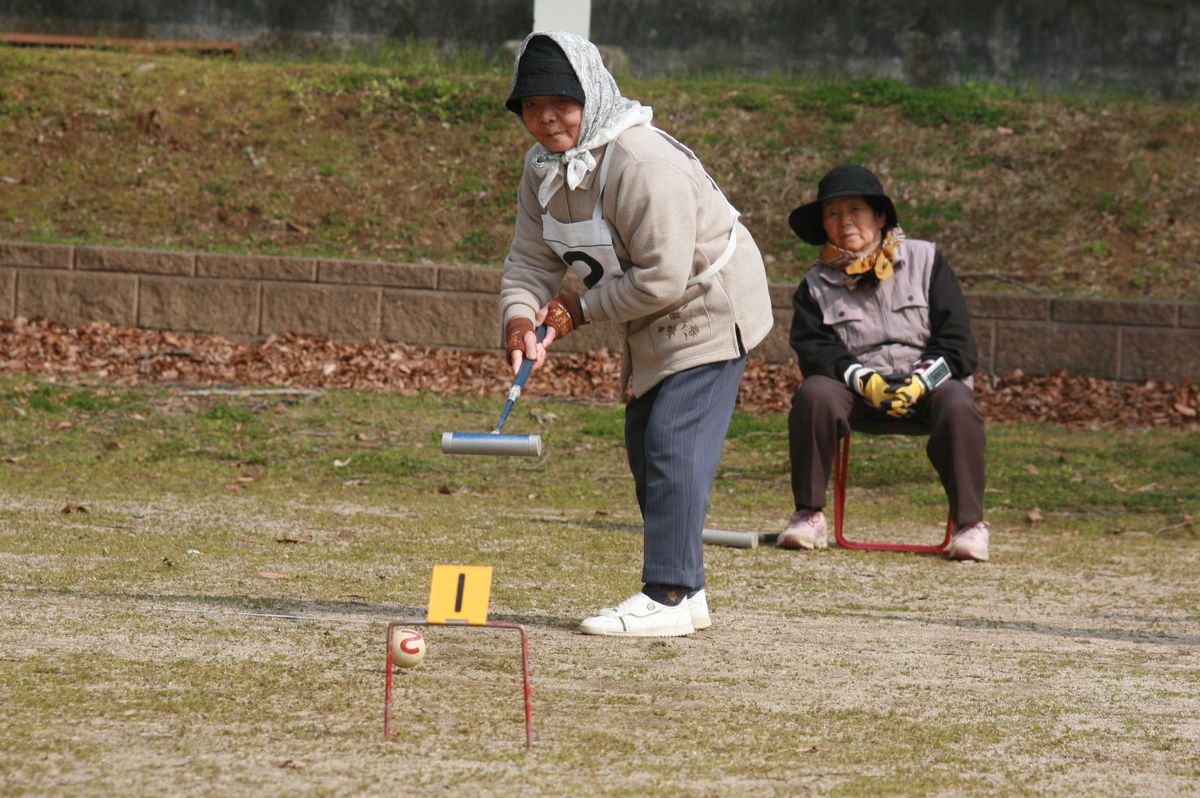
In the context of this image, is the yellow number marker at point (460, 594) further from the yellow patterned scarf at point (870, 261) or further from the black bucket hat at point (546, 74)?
the yellow patterned scarf at point (870, 261)

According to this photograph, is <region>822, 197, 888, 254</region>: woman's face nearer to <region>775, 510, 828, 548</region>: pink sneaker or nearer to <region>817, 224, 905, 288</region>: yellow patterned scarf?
<region>817, 224, 905, 288</region>: yellow patterned scarf

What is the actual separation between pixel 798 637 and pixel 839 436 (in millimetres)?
2132

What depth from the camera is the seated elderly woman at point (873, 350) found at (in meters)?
6.18

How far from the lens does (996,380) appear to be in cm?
1056

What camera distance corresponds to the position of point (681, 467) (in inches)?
169

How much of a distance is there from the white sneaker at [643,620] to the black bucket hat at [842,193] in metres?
2.35

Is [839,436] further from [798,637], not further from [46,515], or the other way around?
[46,515]

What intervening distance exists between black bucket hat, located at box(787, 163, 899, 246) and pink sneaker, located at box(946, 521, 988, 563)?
4.05 ft

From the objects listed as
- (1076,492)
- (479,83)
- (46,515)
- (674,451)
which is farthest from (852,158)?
(674,451)

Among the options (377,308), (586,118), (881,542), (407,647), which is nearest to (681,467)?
(586,118)

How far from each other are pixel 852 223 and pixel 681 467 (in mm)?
2383

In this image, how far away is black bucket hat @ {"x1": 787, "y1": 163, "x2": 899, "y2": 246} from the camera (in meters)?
6.27

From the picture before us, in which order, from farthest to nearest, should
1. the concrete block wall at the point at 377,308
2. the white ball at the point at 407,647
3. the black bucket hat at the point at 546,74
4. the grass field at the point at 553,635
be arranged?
the concrete block wall at the point at 377,308, the black bucket hat at the point at 546,74, the white ball at the point at 407,647, the grass field at the point at 553,635

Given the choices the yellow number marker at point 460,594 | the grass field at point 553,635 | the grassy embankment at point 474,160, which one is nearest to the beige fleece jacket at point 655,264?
the grass field at point 553,635
